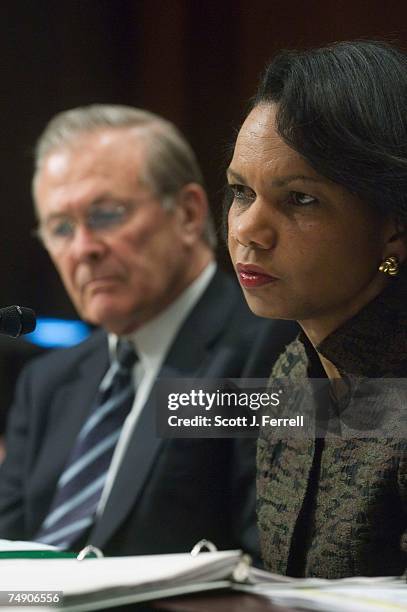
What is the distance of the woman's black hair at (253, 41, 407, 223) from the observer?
1.32 metres

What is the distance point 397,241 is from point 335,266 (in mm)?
94

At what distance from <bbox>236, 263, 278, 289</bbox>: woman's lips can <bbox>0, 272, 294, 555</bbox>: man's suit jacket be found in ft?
0.28

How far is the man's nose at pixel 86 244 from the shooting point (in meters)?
1.79

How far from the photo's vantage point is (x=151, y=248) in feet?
5.91

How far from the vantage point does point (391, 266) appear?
1357 mm

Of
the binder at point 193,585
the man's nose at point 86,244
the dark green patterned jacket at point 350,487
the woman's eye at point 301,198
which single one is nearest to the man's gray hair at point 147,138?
the man's nose at point 86,244

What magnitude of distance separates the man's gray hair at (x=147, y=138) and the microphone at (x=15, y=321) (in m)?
0.56

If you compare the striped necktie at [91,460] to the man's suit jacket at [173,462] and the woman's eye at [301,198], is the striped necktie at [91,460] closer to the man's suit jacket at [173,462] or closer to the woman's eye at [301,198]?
the man's suit jacket at [173,462]

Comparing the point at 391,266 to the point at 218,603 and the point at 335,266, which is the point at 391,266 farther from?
the point at 218,603

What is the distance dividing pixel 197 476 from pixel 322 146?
0.61m

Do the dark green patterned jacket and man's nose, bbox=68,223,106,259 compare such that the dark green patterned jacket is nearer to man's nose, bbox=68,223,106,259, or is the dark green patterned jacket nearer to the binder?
the binder

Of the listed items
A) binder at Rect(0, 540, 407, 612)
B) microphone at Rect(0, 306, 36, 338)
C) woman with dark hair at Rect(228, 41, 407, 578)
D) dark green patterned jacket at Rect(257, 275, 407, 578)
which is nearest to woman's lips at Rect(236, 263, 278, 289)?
woman with dark hair at Rect(228, 41, 407, 578)

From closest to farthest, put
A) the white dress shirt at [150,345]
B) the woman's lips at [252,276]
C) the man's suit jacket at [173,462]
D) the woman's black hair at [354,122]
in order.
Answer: the woman's black hair at [354,122] → the woman's lips at [252,276] → the man's suit jacket at [173,462] → the white dress shirt at [150,345]

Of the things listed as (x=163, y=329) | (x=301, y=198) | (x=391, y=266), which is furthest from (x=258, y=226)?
(x=163, y=329)
